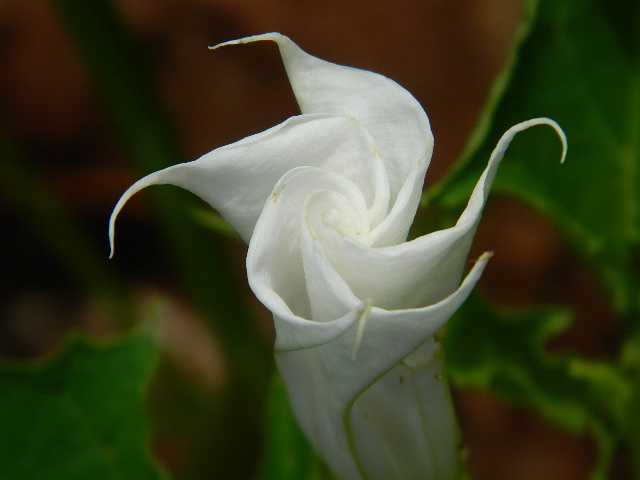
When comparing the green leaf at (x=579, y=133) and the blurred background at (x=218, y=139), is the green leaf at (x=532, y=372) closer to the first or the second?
the green leaf at (x=579, y=133)

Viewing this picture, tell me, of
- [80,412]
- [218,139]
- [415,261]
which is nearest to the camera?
[415,261]

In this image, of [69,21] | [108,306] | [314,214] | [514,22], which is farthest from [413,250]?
[514,22]

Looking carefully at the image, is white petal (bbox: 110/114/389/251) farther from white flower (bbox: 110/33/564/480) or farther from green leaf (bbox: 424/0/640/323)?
green leaf (bbox: 424/0/640/323)

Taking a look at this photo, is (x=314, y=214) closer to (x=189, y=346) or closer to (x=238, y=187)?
(x=238, y=187)

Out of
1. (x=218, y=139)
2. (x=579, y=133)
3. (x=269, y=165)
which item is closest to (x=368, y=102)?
(x=269, y=165)

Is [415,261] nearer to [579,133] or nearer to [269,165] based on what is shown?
[269,165]

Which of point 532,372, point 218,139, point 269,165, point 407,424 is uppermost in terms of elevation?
point 269,165

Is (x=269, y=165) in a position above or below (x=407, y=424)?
above
